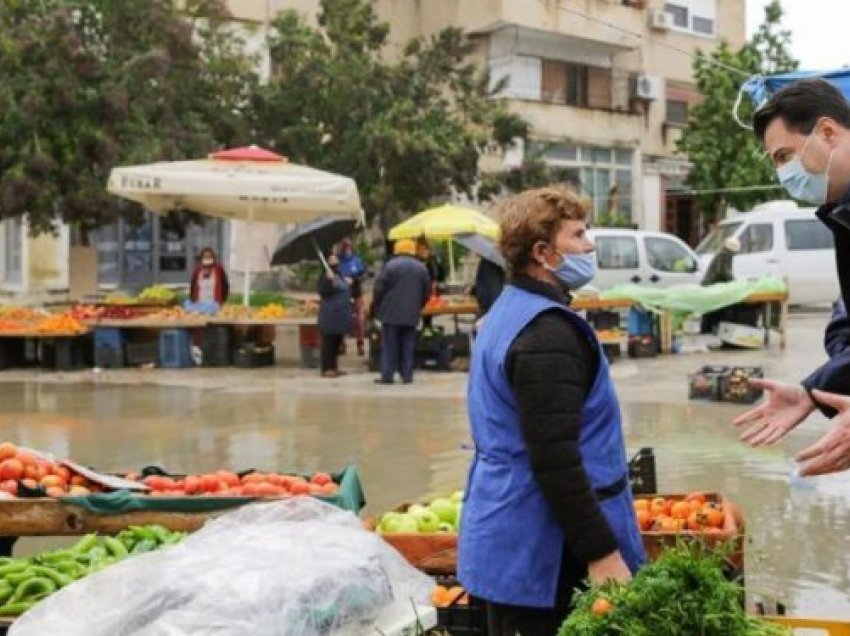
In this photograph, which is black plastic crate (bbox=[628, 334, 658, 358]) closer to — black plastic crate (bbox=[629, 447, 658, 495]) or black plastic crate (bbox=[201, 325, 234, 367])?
black plastic crate (bbox=[201, 325, 234, 367])

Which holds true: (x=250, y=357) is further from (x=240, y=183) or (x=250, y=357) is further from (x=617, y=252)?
(x=617, y=252)

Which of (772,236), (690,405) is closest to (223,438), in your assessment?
(690,405)

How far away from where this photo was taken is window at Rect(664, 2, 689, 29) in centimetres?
4097

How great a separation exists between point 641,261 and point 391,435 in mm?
12279

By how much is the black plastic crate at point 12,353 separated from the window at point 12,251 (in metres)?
12.6

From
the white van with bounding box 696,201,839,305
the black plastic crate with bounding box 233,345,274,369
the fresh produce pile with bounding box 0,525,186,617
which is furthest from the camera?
the white van with bounding box 696,201,839,305

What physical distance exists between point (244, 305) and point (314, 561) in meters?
15.0

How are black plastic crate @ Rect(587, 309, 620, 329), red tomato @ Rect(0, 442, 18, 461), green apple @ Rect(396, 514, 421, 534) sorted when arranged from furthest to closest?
black plastic crate @ Rect(587, 309, 620, 329) → red tomato @ Rect(0, 442, 18, 461) → green apple @ Rect(396, 514, 421, 534)

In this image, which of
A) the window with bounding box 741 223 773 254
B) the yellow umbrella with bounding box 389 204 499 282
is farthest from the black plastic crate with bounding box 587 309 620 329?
the window with bounding box 741 223 773 254

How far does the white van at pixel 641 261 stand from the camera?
22.7 meters

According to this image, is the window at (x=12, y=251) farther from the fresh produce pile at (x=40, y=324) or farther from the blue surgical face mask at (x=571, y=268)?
the blue surgical face mask at (x=571, y=268)

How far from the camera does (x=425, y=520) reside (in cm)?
550

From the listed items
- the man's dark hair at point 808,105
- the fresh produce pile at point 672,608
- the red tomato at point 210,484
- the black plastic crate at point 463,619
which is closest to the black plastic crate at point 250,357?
the red tomato at point 210,484

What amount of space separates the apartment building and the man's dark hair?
2757 cm
